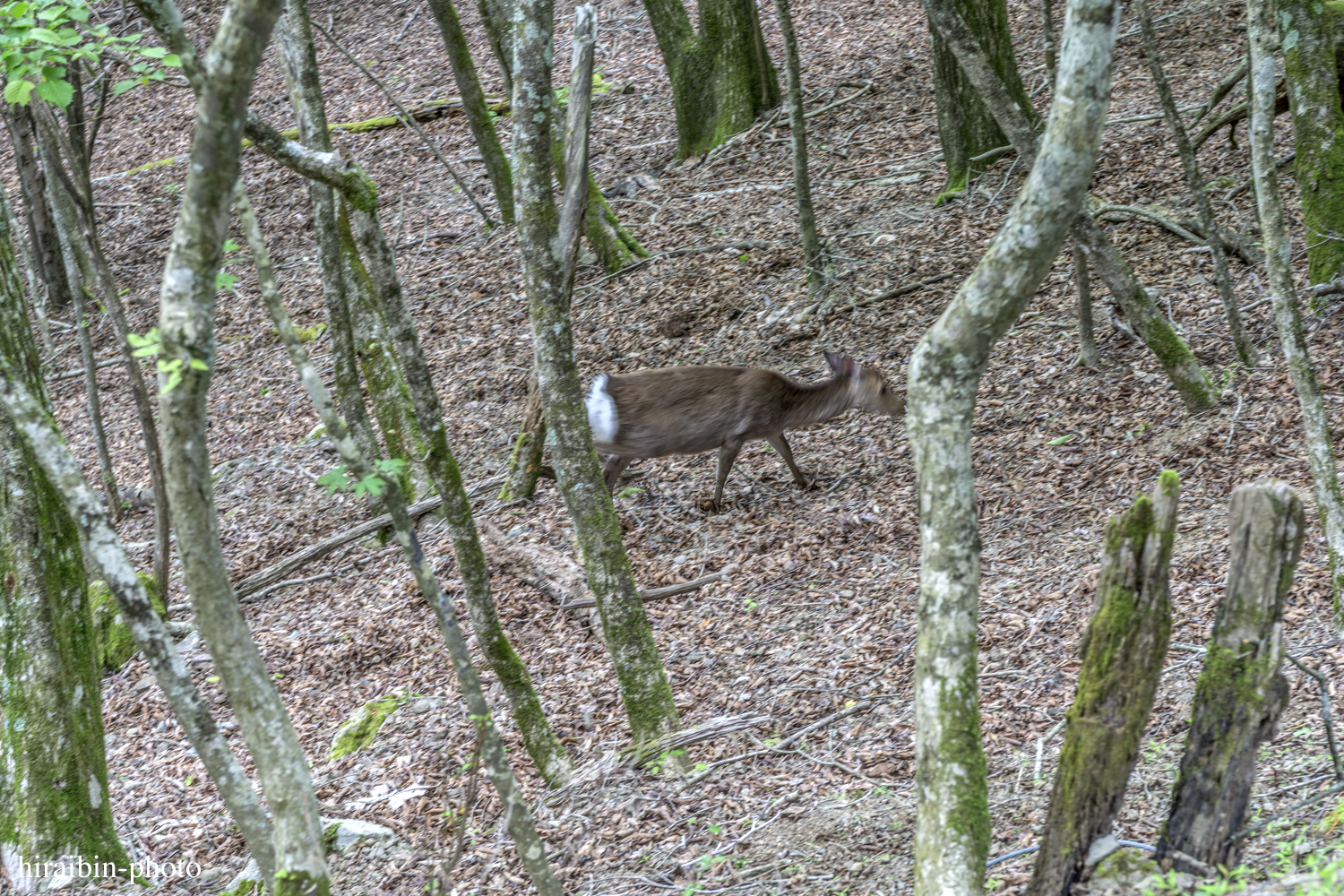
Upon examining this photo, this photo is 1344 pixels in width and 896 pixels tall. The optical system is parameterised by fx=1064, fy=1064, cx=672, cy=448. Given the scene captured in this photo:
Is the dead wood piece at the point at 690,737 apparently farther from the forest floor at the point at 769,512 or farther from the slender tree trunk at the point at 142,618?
the slender tree trunk at the point at 142,618

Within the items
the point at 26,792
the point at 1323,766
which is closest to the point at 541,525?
the point at 26,792

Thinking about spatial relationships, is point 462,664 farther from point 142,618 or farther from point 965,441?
point 965,441

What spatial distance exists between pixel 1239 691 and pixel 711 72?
1212cm

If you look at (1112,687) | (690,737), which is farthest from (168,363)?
(690,737)

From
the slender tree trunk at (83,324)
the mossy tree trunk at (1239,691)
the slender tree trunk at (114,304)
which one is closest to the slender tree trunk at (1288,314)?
the mossy tree trunk at (1239,691)

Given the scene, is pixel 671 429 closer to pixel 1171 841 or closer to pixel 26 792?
pixel 26 792

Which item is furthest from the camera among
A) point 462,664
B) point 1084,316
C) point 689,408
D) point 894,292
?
point 894,292

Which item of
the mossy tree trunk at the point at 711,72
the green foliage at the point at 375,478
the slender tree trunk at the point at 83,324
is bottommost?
the green foliage at the point at 375,478

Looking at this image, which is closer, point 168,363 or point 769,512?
point 168,363

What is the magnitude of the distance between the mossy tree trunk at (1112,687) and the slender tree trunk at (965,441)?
0.27 metres

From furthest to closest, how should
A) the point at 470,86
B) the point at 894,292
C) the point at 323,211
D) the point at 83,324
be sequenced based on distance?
the point at 470,86, the point at 894,292, the point at 83,324, the point at 323,211

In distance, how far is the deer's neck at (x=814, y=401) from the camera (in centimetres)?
891

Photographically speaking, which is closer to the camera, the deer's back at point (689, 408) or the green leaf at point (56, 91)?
the green leaf at point (56, 91)

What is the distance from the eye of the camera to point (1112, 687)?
3252 mm
